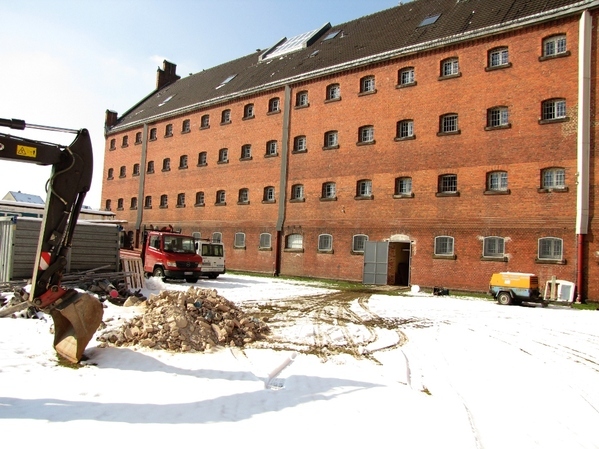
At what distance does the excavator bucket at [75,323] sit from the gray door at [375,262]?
1758cm

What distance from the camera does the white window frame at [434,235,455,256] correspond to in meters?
20.7

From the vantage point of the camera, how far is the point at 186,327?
7703mm

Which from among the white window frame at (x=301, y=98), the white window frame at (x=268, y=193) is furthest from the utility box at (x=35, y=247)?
the white window frame at (x=301, y=98)

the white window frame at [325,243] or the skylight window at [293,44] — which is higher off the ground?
the skylight window at [293,44]

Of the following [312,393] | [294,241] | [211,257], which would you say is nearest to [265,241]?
[294,241]

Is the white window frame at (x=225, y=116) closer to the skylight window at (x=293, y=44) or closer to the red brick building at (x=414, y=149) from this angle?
the red brick building at (x=414, y=149)

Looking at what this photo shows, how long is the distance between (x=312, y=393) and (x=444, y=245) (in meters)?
16.8

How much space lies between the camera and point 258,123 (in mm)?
29219

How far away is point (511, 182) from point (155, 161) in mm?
26664

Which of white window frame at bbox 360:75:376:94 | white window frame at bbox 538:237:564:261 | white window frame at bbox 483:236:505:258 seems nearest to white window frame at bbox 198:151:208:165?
white window frame at bbox 360:75:376:94

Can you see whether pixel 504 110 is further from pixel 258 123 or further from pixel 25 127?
pixel 25 127

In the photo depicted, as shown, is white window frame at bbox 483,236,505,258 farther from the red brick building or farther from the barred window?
the barred window

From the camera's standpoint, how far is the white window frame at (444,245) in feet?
68.0

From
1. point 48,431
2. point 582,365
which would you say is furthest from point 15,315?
point 582,365
